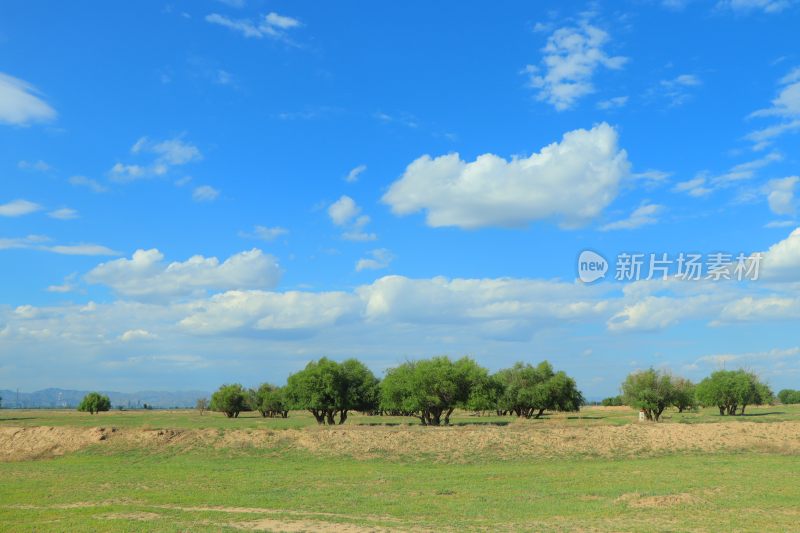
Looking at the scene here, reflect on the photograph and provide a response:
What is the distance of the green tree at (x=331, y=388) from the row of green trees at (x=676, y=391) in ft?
117

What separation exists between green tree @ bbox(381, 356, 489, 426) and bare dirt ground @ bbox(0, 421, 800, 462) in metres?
11.5

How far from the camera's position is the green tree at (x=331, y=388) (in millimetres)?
72125

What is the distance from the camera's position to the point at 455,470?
41.1 m

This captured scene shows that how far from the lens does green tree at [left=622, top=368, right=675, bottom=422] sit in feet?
265

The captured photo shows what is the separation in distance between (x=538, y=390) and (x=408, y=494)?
66.5m

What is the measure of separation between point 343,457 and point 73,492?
21.5 meters

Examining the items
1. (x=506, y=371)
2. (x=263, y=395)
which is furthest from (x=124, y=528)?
(x=263, y=395)

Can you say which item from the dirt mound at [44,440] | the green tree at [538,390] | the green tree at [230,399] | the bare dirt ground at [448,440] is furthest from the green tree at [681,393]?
the green tree at [230,399]

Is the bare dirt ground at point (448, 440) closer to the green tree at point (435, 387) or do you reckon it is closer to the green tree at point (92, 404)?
the green tree at point (435, 387)

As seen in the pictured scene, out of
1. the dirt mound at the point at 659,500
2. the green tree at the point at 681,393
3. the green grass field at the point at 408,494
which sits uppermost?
the green tree at the point at 681,393

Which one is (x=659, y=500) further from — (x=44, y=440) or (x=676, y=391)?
(x=676, y=391)

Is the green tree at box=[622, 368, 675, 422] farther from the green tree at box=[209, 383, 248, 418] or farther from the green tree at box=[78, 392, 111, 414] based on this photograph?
the green tree at box=[78, 392, 111, 414]

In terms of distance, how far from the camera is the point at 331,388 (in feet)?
237

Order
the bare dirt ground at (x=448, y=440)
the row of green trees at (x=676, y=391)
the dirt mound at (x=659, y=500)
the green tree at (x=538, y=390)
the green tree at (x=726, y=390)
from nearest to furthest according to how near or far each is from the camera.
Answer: the dirt mound at (x=659, y=500) → the bare dirt ground at (x=448, y=440) → the row of green trees at (x=676, y=391) → the green tree at (x=538, y=390) → the green tree at (x=726, y=390)
